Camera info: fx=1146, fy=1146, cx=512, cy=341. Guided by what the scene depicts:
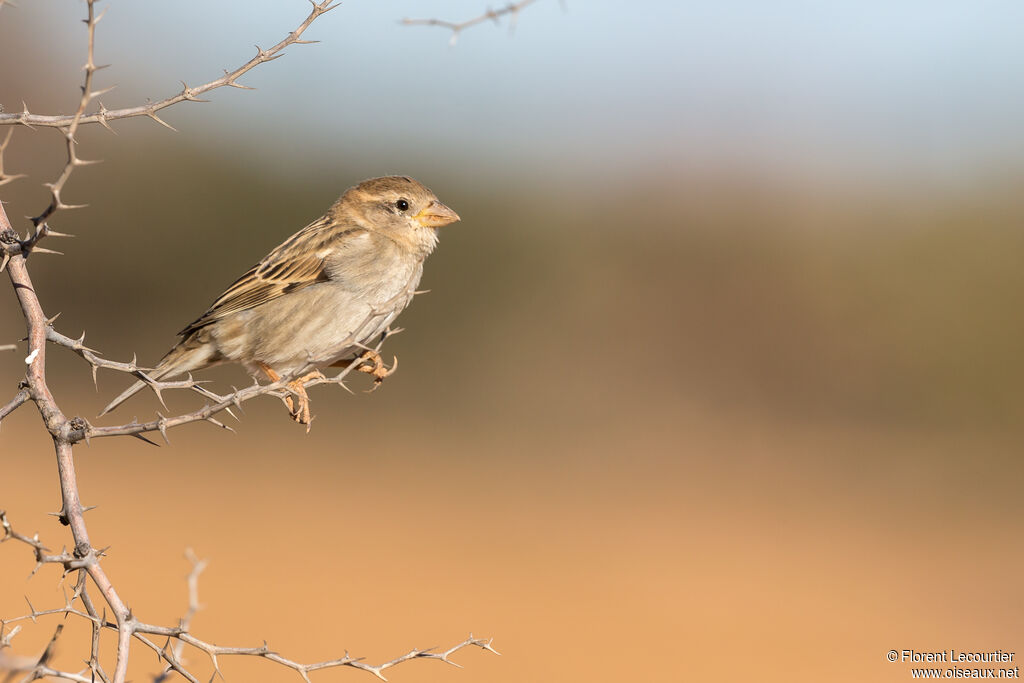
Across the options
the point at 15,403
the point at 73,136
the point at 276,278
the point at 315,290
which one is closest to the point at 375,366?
the point at 315,290

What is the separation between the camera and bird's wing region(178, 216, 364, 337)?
5391 millimetres

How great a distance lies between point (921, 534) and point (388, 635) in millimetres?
9147

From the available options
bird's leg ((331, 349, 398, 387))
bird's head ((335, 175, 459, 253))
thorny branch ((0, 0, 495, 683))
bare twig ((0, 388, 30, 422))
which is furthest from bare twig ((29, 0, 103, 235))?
bird's head ((335, 175, 459, 253))

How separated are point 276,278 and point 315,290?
0.23 metres

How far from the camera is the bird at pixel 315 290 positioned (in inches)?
207

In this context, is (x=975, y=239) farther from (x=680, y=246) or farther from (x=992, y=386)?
(x=680, y=246)

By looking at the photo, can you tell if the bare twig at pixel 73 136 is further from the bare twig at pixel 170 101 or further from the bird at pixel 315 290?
the bird at pixel 315 290

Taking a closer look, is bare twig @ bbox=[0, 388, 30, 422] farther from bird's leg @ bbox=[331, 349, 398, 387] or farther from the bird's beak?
the bird's beak


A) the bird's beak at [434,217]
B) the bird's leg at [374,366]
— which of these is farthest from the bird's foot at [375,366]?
the bird's beak at [434,217]

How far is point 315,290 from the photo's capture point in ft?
17.5

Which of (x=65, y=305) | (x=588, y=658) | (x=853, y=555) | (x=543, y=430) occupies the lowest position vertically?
(x=588, y=658)

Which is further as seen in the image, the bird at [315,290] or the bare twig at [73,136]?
the bird at [315,290]

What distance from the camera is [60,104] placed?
20828mm

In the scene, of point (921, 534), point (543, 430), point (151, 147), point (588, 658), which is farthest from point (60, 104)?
point (921, 534)
